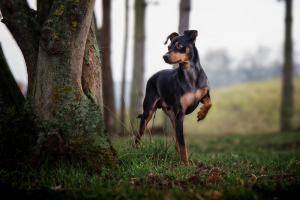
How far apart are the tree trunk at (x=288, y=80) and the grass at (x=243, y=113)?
16.2 ft

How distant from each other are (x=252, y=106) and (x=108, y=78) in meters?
19.6

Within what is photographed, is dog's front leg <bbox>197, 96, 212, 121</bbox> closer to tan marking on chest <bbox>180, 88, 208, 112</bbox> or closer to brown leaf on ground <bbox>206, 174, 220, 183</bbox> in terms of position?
Answer: tan marking on chest <bbox>180, 88, 208, 112</bbox>

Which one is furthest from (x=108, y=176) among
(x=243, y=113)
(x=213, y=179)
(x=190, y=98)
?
(x=243, y=113)

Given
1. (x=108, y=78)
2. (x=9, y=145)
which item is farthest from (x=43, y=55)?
(x=108, y=78)

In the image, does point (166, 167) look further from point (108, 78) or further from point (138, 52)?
point (138, 52)

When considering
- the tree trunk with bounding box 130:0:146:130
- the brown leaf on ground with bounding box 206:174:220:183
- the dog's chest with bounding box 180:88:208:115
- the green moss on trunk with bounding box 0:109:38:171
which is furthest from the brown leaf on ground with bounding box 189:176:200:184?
the tree trunk with bounding box 130:0:146:130

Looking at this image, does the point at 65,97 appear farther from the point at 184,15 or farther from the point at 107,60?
the point at 107,60

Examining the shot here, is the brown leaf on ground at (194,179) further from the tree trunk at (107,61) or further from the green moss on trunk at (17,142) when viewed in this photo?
the tree trunk at (107,61)

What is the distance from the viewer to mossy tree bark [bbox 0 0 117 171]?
3266mm

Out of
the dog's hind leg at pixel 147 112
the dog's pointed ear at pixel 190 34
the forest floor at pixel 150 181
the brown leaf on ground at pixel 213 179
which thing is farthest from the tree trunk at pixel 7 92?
the brown leaf on ground at pixel 213 179

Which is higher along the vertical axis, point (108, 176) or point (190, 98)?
point (190, 98)

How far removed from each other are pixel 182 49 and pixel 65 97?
175cm

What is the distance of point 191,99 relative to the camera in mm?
3609

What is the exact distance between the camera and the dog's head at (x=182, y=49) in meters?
3.36
